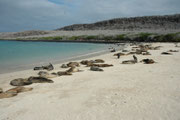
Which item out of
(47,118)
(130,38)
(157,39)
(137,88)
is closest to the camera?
(47,118)

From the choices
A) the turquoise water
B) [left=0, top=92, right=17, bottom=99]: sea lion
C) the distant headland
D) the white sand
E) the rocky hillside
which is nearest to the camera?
the white sand

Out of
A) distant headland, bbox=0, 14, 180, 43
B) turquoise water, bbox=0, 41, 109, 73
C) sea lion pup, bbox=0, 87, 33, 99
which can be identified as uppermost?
distant headland, bbox=0, 14, 180, 43

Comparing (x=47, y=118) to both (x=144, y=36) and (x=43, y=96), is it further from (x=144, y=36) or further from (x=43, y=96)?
(x=144, y=36)

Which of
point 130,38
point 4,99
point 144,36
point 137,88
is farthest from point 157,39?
point 4,99

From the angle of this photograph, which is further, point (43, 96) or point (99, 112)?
point (43, 96)

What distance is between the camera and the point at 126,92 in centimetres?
521

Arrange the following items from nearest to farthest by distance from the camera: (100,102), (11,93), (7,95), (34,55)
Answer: (100,102) → (7,95) → (11,93) → (34,55)

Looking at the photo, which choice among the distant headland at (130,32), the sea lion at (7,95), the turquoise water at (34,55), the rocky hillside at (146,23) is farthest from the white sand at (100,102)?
the rocky hillside at (146,23)

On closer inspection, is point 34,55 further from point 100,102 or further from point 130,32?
point 130,32

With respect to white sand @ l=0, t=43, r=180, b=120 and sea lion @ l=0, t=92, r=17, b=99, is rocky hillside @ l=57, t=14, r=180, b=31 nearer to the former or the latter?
white sand @ l=0, t=43, r=180, b=120

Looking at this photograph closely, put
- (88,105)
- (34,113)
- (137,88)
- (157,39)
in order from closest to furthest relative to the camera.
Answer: (34,113) < (88,105) < (137,88) < (157,39)

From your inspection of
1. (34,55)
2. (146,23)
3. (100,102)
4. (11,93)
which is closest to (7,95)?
(11,93)

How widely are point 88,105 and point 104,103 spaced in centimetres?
43

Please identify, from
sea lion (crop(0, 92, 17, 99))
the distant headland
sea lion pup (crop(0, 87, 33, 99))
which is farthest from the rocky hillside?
sea lion (crop(0, 92, 17, 99))
